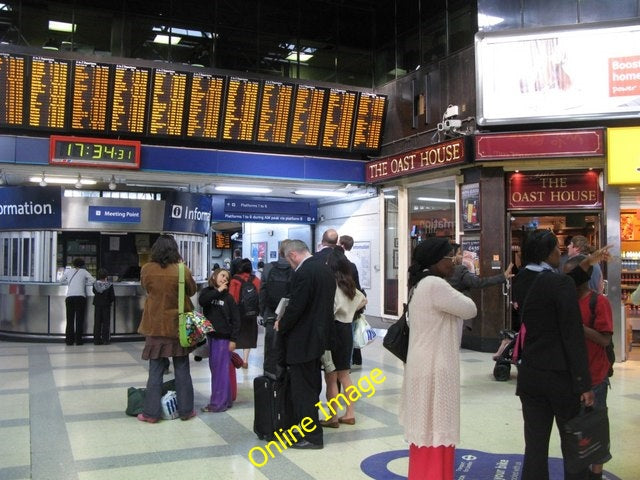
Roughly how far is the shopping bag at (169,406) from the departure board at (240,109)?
6524 mm

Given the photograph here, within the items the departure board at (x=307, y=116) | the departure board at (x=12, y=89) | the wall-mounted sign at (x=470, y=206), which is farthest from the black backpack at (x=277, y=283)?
the departure board at (x=12, y=89)

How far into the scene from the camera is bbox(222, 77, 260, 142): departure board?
37.2 feet

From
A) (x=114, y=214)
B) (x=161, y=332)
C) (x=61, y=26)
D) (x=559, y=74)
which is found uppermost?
(x=61, y=26)

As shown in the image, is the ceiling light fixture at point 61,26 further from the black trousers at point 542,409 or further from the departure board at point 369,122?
the black trousers at point 542,409

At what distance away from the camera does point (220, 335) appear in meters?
6.20

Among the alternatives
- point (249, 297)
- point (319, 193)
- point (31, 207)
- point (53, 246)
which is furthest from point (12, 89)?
point (319, 193)

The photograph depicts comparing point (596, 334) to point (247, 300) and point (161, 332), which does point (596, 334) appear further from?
point (247, 300)

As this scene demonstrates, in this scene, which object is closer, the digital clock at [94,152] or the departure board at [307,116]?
the digital clock at [94,152]

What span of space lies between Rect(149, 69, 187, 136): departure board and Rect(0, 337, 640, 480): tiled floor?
4777 millimetres

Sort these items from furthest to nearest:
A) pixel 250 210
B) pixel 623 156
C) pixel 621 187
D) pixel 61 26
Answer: pixel 250 210 → pixel 61 26 → pixel 621 187 → pixel 623 156

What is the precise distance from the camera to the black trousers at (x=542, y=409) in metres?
3.35

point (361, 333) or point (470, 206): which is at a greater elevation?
point (470, 206)

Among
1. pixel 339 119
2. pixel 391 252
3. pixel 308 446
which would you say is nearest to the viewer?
pixel 308 446

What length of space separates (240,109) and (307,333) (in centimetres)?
735
